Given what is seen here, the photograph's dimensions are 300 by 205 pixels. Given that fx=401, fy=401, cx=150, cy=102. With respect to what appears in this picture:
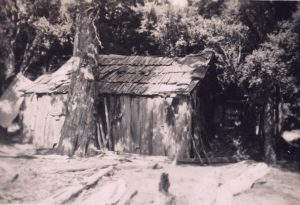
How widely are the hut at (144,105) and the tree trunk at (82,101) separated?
0.39 meters

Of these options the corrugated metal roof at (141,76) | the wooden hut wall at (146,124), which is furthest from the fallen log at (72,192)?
the corrugated metal roof at (141,76)

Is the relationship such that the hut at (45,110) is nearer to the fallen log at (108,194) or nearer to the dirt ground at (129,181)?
the dirt ground at (129,181)

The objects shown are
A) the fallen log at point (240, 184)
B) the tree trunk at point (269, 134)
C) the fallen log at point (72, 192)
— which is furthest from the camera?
the tree trunk at point (269, 134)

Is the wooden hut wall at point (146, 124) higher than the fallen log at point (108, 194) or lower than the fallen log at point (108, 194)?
higher

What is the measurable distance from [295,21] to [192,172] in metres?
4.65

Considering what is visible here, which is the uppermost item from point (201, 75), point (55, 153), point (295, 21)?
point (295, 21)

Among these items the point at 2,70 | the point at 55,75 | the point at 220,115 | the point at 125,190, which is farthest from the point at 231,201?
the point at 2,70

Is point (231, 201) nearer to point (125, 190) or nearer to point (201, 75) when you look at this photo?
point (125, 190)

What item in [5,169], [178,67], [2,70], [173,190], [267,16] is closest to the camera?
[5,169]

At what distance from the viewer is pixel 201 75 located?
41.2 feet

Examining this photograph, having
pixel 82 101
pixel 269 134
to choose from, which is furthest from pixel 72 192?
pixel 269 134

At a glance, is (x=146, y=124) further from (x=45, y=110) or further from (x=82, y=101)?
(x=45, y=110)

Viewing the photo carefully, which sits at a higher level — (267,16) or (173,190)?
(267,16)

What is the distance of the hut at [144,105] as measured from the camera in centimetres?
1236
